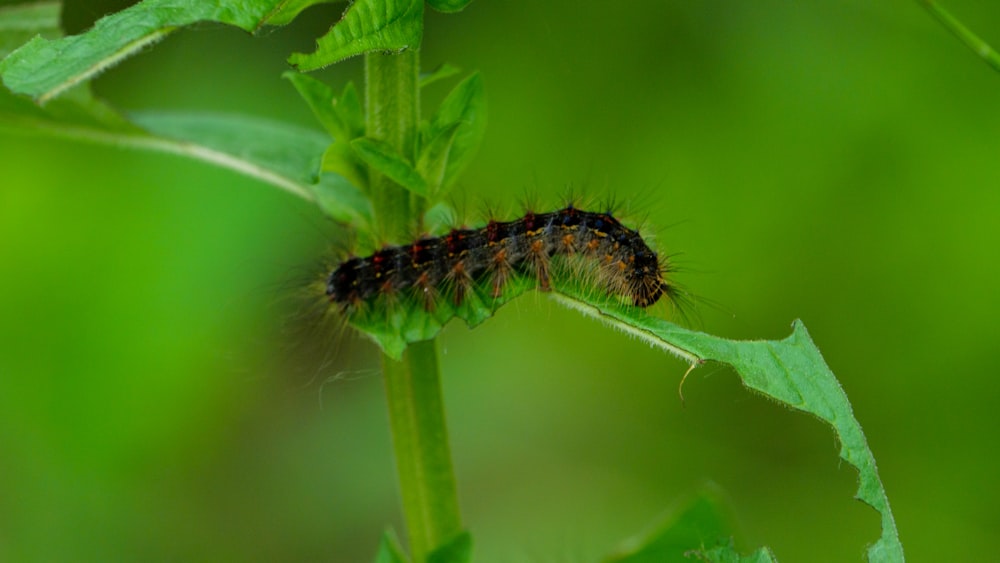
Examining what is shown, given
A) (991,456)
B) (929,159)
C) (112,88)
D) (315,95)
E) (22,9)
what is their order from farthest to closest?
1. (112,88)
2. (929,159)
3. (991,456)
4. (22,9)
5. (315,95)

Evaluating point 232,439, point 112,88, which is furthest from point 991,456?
point 112,88

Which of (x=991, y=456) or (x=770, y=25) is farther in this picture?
(x=770, y=25)

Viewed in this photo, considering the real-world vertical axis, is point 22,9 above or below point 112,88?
below

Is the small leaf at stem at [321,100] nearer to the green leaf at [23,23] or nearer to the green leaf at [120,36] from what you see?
the green leaf at [120,36]

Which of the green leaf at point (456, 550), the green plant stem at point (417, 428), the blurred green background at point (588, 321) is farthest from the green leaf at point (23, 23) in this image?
the green leaf at point (456, 550)

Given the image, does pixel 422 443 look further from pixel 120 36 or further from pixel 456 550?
pixel 120 36

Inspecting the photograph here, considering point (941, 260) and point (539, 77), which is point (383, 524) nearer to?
point (539, 77)

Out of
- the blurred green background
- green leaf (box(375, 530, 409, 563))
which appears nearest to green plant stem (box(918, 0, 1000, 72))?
green leaf (box(375, 530, 409, 563))
